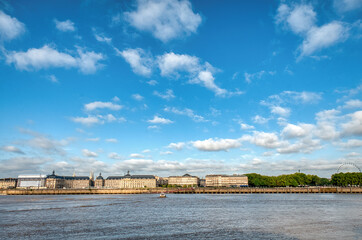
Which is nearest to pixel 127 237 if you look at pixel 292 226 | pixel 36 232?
pixel 36 232

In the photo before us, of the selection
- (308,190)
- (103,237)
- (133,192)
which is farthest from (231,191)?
(103,237)

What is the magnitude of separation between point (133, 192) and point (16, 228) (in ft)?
548

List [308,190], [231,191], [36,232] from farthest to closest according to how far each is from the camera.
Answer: [231,191], [308,190], [36,232]

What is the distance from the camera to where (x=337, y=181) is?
188 metres

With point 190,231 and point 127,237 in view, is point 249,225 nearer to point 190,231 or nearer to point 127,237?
point 190,231

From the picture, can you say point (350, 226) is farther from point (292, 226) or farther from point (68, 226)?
point (68, 226)

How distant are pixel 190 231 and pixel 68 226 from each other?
15.5 m

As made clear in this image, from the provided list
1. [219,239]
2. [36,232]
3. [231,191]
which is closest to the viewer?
[219,239]

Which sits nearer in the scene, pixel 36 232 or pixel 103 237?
pixel 103 237

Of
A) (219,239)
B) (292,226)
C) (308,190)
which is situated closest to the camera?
(219,239)

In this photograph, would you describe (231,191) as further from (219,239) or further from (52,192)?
(219,239)

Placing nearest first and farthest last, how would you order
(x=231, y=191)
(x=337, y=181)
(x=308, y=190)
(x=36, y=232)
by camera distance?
1. (x=36, y=232)
2. (x=308, y=190)
3. (x=231, y=191)
4. (x=337, y=181)

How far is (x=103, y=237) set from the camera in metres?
27.5

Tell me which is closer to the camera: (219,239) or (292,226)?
(219,239)
